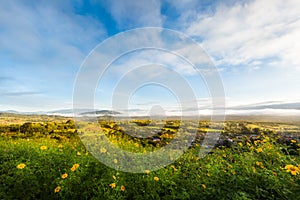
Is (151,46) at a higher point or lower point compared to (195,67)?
higher

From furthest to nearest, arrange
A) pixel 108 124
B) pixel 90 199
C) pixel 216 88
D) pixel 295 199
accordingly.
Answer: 1. pixel 108 124
2. pixel 216 88
3. pixel 90 199
4. pixel 295 199

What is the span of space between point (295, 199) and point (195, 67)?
8.96 ft

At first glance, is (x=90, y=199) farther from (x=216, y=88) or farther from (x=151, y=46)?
(x=151, y=46)

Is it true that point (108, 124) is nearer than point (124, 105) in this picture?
No

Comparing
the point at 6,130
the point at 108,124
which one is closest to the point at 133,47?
the point at 108,124

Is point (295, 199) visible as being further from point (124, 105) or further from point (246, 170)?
point (124, 105)

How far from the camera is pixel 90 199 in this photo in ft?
8.15

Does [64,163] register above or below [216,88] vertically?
below

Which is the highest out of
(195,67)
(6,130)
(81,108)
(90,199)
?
(195,67)

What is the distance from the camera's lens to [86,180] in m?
2.80

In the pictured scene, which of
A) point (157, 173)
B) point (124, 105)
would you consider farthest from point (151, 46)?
point (157, 173)

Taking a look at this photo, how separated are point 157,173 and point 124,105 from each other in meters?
2.04

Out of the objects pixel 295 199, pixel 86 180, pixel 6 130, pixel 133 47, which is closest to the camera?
pixel 295 199

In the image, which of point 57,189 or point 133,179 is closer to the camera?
point 57,189
